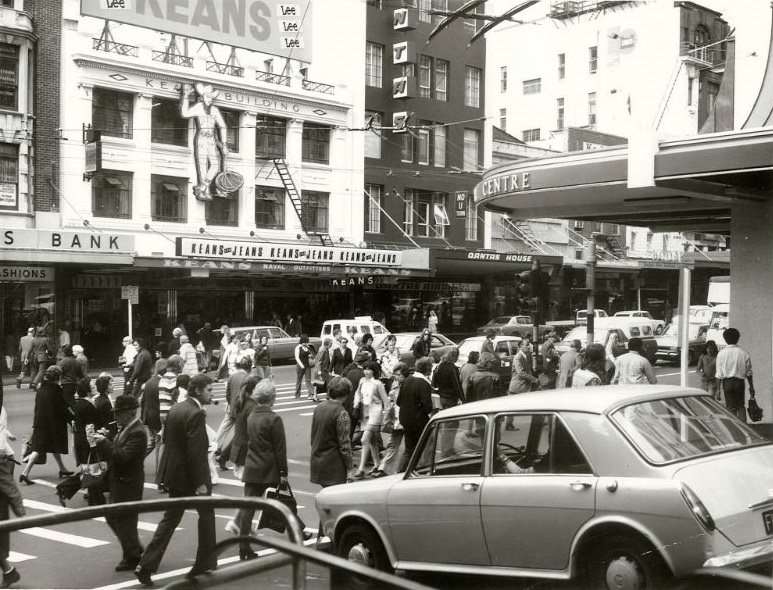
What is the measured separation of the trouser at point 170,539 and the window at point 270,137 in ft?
112

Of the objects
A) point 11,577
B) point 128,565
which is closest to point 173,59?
point 128,565

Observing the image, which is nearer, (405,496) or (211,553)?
(211,553)

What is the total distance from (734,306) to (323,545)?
9.62 metres

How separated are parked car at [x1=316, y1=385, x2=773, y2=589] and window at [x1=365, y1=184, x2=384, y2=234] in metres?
36.7

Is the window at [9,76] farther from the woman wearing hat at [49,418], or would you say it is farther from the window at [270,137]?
the woman wearing hat at [49,418]

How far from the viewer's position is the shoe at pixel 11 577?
4271 millimetres

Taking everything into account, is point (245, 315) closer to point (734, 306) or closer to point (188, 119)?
point (188, 119)

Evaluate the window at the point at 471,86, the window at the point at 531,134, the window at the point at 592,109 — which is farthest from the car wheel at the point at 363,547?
the window at the point at 531,134

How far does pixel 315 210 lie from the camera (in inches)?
1630

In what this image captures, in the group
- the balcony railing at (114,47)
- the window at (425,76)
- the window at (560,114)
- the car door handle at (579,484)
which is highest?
the window at (425,76)

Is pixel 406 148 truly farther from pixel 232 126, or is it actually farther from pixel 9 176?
pixel 9 176

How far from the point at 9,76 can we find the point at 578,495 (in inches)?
1179

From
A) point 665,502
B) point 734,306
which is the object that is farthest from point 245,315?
point 665,502

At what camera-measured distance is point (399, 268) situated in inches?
1642
